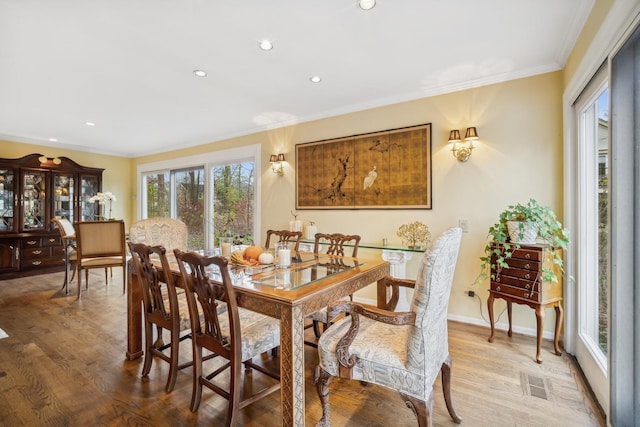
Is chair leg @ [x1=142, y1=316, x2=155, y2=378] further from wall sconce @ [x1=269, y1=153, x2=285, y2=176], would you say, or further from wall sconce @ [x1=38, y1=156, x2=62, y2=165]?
wall sconce @ [x1=38, y1=156, x2=62, y2=165]

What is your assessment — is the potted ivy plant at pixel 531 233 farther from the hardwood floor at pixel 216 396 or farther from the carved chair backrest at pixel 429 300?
the carved chair backrest at pixel 429 300

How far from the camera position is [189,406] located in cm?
182

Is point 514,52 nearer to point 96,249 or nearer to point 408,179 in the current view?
point 408,179

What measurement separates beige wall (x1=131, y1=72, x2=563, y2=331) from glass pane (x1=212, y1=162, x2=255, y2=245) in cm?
190

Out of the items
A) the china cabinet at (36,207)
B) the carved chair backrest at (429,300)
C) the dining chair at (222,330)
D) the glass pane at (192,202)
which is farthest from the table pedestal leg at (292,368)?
the china cabinet at (36,207)

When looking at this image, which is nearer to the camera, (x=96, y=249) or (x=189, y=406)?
(x=189, y=406)

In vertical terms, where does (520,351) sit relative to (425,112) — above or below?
below

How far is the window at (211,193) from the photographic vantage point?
4.98 m

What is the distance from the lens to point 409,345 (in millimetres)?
1382

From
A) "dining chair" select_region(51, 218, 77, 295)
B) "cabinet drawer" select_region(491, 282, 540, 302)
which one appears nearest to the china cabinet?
"dining chair" select_region(51, 218, 77, 295)

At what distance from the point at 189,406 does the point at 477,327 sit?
2678 mm

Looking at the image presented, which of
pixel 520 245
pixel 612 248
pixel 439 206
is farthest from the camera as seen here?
pixel 439 206

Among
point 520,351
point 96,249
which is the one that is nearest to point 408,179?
point 520,351

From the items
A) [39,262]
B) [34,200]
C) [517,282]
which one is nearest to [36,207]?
[34,200]
